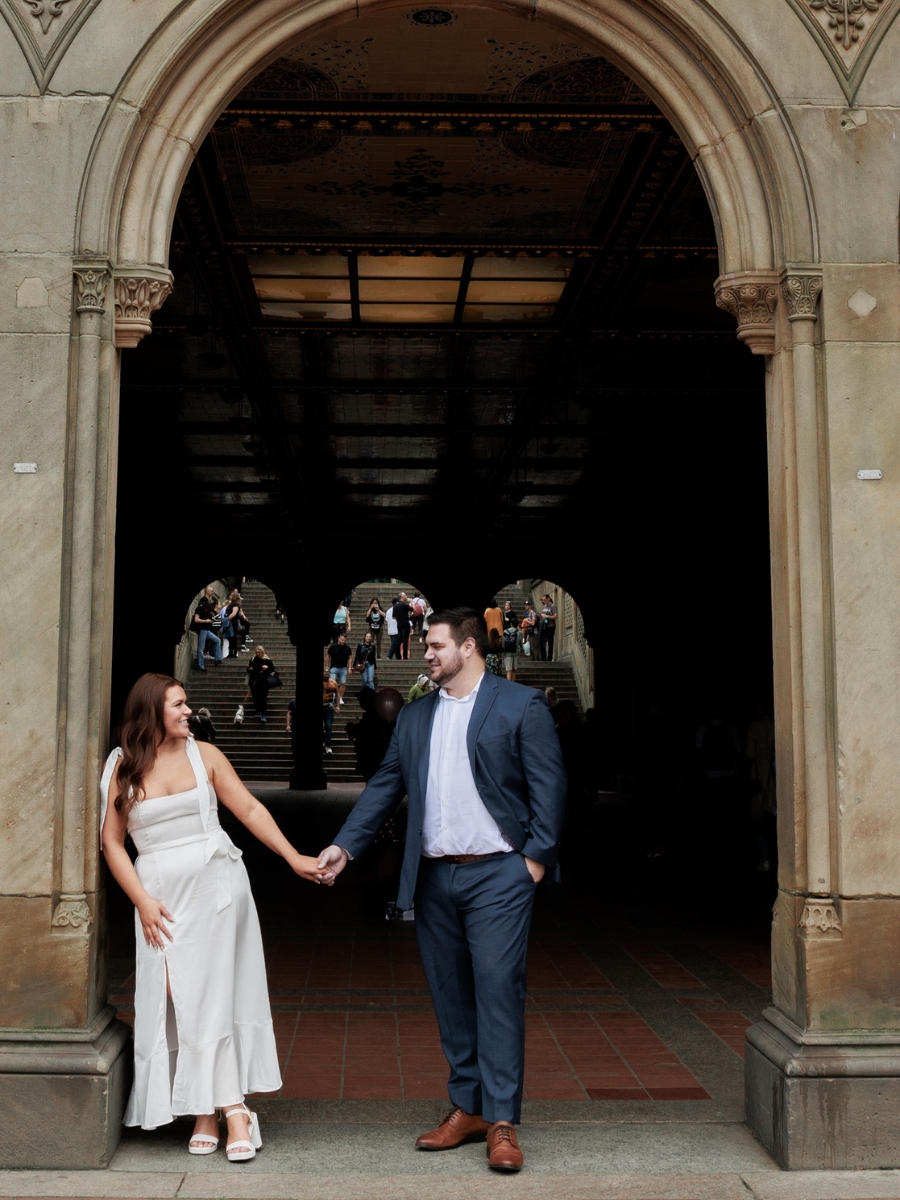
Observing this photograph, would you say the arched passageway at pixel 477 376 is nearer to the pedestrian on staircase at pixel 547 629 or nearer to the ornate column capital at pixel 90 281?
the ornate column capital at pixel 90 281

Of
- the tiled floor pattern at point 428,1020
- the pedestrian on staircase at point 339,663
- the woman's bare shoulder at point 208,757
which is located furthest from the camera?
the pedestrian on staircase at point 339,663

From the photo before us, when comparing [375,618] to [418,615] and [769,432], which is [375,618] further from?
[769,432]

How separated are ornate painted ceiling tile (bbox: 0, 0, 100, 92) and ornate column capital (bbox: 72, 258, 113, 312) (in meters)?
0.80

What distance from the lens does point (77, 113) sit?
15.1ft

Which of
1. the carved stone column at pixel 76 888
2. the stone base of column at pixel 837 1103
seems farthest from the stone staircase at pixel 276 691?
the stone base of column at pixel 837 1103

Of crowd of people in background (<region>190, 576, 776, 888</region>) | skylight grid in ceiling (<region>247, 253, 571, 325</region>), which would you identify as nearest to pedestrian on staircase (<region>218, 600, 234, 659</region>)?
crowd of people in background (<region>190, 576, 776, 888</region>)

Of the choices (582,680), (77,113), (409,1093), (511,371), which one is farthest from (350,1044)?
(582,680)

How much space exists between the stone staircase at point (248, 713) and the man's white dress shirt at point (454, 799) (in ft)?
62.4

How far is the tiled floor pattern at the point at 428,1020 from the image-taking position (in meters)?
5.16

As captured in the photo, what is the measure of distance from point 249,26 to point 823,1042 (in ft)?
14.0

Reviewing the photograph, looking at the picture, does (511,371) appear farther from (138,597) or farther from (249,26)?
(138,597)

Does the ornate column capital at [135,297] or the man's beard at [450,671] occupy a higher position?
the ornate column capital at [135,297]

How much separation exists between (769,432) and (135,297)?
2471 millimetres

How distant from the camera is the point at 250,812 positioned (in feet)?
14.6
